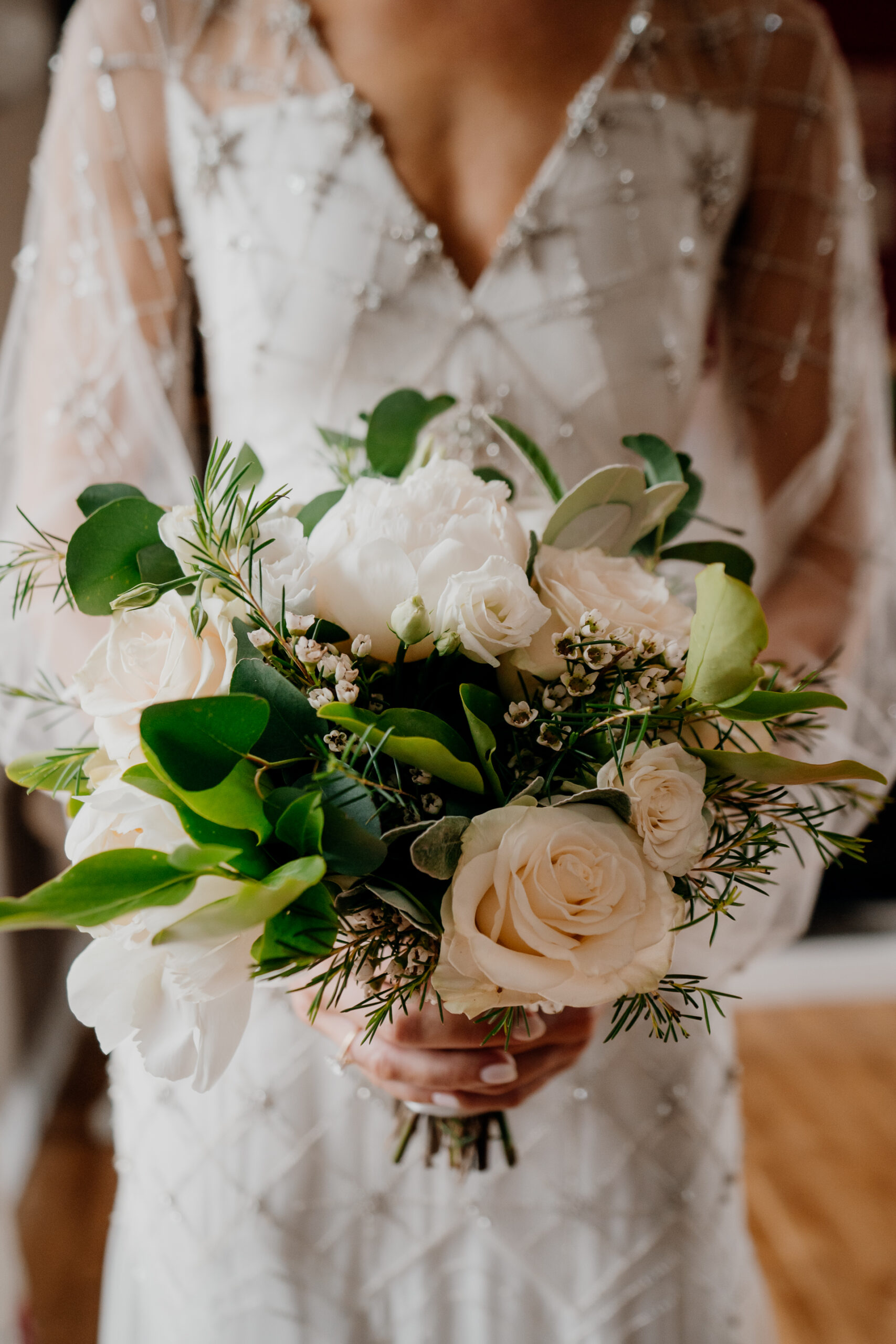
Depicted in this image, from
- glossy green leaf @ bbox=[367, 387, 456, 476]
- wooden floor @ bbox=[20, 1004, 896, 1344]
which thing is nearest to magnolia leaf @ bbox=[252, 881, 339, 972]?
glossy green leaf @ bbox=[367, 387, 456, 476]

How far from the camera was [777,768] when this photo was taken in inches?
19.6

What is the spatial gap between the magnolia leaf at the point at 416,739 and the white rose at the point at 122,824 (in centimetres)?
8

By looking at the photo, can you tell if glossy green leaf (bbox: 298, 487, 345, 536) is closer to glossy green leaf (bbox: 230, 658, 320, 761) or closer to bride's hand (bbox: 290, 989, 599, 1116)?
glossy green leaf (bbox: 230, 658, 320, 761)

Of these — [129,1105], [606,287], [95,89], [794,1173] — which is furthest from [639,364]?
[794,1173]

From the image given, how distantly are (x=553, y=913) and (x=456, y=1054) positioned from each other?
250 millimetres

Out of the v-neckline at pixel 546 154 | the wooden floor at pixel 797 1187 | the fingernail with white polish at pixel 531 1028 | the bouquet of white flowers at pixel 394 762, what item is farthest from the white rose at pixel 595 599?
the wooden floor at pixel 797 1187

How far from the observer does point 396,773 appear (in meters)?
0.49

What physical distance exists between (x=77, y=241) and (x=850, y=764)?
840 mm

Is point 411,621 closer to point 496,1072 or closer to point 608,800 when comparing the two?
point 608,800

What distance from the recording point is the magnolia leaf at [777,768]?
1.61 feet

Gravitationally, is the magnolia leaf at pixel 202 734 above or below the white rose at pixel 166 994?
above

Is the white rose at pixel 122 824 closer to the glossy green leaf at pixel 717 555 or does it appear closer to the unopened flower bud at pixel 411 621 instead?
the unopened flower bud at pixel 411 621

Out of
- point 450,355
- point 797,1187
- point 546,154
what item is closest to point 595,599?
point 450,355

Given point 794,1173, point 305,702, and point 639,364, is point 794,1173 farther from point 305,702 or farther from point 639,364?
point 305,702
